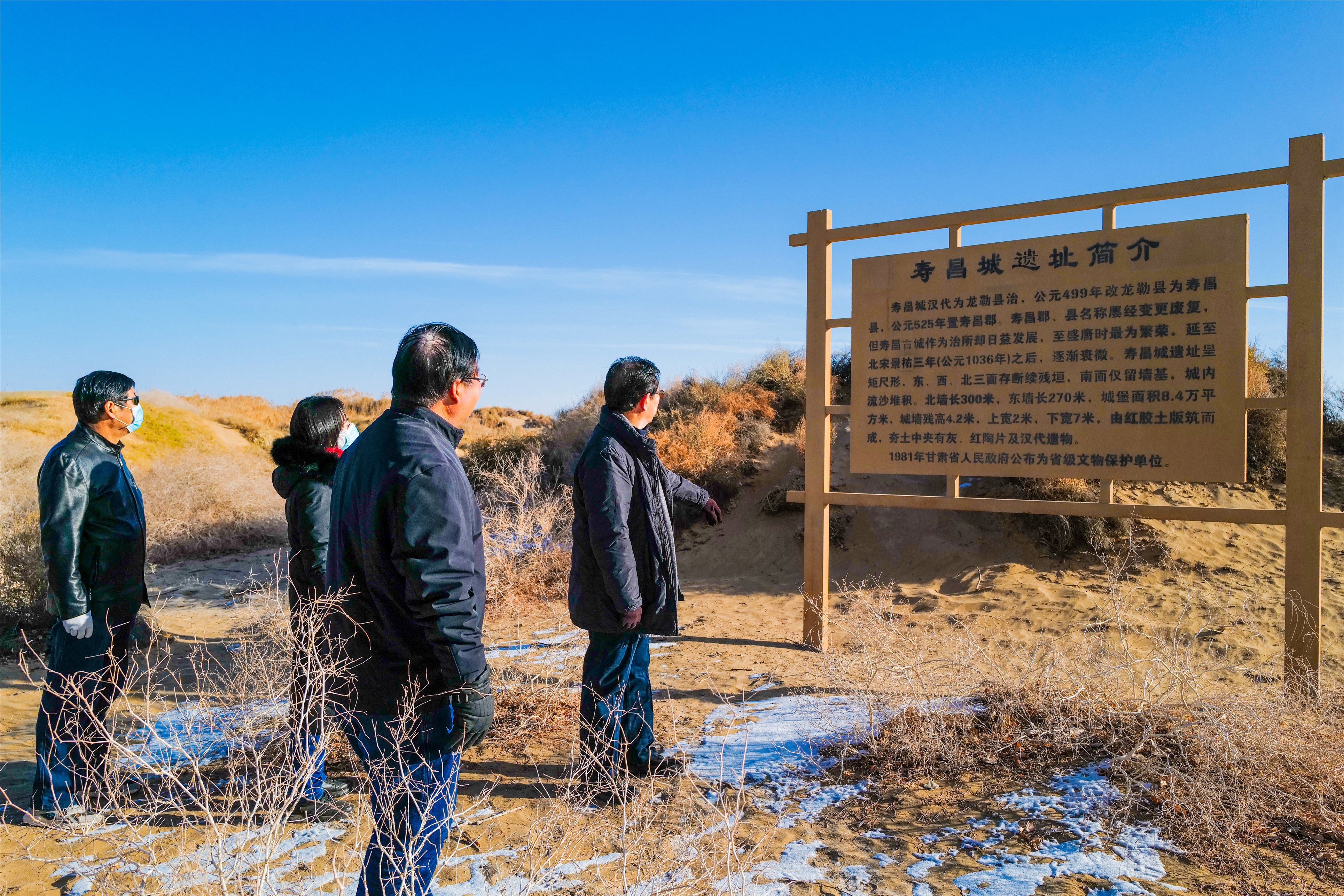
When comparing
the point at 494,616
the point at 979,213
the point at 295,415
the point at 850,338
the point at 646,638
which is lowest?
the point at 494,616

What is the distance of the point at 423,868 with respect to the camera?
204cm

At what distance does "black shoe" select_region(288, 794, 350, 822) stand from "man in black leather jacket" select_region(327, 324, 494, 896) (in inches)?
46.5

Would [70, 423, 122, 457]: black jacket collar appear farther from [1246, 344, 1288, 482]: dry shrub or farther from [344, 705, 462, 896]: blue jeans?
[1246, 344, 1288, 482]: dry shrub

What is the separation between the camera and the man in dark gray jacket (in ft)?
10.3

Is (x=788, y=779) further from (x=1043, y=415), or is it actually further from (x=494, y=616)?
(x=494, y=616)

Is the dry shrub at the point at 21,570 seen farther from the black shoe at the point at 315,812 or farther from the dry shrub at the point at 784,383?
the dry shrub at the point at 784,383

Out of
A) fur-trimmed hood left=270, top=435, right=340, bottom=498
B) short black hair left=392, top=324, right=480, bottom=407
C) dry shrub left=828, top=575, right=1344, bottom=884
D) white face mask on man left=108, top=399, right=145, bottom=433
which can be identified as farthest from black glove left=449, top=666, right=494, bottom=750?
white face mask on man left=108, top=399, right=145, bottom=433

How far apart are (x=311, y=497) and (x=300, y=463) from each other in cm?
15

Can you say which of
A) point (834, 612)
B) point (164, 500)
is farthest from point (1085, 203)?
point (164, 500)

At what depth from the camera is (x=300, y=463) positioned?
3.31 m

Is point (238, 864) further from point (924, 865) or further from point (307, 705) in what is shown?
point (924, 865)

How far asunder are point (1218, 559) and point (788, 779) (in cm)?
642

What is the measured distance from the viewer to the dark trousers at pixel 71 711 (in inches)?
121

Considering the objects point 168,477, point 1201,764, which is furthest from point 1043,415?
point 168,477
